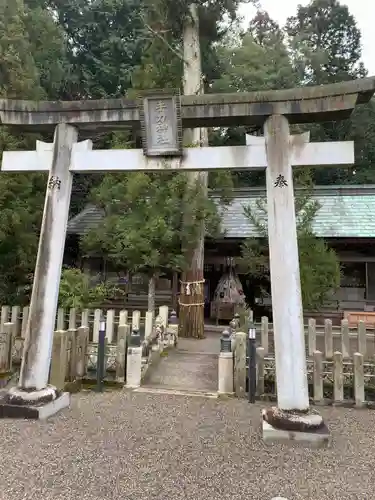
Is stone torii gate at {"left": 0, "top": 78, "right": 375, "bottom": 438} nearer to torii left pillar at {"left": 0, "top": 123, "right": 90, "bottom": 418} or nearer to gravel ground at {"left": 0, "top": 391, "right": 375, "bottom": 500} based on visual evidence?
torii left pillar at {"left": 0, "top": 123, "right": 90, "bottom": 418}

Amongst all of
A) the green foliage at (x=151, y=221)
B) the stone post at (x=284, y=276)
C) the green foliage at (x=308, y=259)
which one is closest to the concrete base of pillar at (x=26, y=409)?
the stone post at (x=284, y=276)

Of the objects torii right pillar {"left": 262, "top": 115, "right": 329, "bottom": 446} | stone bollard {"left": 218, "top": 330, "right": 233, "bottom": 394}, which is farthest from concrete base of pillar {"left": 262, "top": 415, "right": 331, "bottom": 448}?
stone bollard {"left": 218, "top": 330, "right": 233, "bottom": 394}

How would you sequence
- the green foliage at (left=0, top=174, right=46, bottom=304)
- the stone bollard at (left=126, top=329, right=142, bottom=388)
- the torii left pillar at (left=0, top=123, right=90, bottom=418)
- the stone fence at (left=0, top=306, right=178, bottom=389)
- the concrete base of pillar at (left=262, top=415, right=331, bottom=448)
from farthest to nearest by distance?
1. the green foliage at (left=0, top=174, right=46, bottom=304)
2. the stone bollard at (left=126, top=329, right=142, bottom=388)
3. the stone fence at (left=0, top=306, right=178, bottom=389)
4. the torii left pillar at (left=0, top=123, right=90, bottom=418)
5. the concrete base of pillar at (left=262, top=415, right=331, bottom=448)

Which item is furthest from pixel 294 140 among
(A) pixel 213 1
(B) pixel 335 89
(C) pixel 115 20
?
(C) pixel 115 20

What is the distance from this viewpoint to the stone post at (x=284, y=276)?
4133 millimetres

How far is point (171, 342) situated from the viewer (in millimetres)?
8727

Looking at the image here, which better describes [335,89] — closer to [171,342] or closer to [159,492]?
[159,492]

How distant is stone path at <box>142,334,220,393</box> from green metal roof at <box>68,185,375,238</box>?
4.56 meters

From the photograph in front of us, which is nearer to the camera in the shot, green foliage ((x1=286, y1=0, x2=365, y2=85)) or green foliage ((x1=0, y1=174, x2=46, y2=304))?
green foliage ((x1=0, y1=174, x2=46, y2=304))

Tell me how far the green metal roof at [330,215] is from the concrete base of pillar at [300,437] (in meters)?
7.91

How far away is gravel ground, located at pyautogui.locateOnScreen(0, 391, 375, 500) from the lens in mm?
3021

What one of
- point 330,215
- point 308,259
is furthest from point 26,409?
point 330,215

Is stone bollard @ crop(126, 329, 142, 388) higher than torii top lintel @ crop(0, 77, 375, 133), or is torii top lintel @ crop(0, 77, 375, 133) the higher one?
torii top lintel @ crop(0, 77, 375, 133)

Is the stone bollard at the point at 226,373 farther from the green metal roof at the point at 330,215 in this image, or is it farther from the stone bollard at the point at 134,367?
the green metal roof at the point at 330,215
